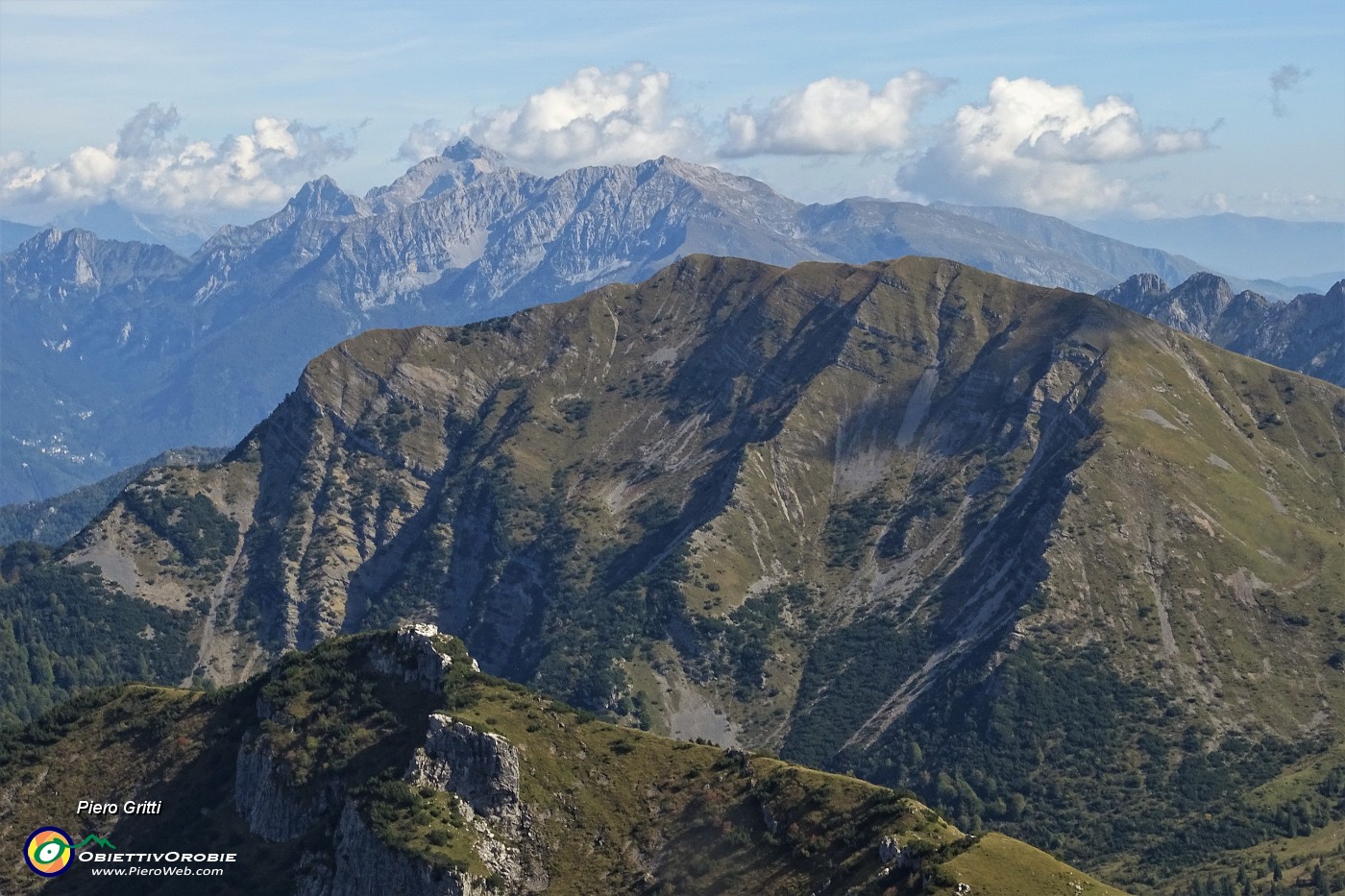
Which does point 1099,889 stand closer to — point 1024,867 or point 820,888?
point 1024,867

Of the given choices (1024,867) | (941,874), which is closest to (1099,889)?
(1024,867)

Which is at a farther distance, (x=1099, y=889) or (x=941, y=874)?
(x=1099, y=889)

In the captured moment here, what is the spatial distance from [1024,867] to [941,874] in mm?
14884

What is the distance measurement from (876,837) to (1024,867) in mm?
18755

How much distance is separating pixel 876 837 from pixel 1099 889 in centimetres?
2813

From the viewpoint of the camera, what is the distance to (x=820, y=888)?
643 ft

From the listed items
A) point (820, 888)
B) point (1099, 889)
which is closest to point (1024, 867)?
point (1099, 889)

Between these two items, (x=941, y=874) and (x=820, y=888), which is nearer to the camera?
(x=941, y=874)

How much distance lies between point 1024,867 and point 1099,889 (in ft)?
38.7

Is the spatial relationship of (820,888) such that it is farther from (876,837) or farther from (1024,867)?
(1024,867)

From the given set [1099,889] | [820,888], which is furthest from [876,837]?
[1099,889]

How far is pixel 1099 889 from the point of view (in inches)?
7657

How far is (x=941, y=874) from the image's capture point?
181 m

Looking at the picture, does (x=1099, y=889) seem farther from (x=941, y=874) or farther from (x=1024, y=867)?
(x=941, y=874)
